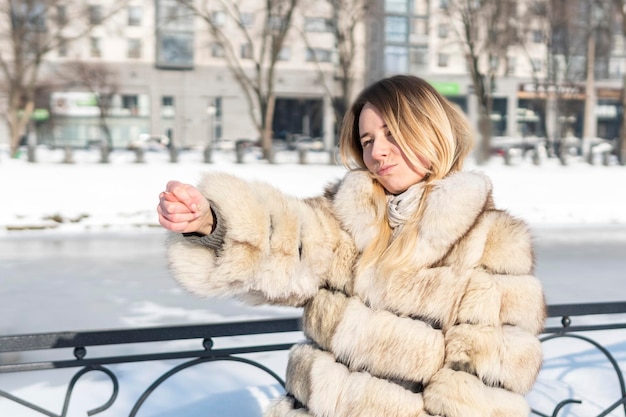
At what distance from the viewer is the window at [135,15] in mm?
42562

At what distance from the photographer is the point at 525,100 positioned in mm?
47844

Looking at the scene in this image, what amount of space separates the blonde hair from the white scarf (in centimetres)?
1

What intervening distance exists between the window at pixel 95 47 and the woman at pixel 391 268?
139 ft

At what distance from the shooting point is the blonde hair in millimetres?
1592

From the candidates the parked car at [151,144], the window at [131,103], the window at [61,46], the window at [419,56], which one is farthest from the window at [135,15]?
the window at [419,56]

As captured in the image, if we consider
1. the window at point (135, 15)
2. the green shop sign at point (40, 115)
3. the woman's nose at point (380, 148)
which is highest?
the window at point (135, 15)

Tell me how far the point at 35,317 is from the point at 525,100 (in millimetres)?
46529

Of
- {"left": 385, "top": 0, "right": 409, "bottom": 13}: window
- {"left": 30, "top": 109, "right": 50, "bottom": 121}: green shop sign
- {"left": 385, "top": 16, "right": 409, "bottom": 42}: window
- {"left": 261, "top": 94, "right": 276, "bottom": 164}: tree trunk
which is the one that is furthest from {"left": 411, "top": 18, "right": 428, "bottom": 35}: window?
{"left": 30, "top": 109, "right": 50, "bottom": 121}: green shop sign

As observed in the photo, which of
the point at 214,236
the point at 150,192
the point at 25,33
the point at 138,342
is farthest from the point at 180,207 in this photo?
the point at 25,33

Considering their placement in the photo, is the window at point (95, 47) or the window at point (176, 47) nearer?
the window at point (95, 47)

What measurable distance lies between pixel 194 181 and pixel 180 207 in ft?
11.9

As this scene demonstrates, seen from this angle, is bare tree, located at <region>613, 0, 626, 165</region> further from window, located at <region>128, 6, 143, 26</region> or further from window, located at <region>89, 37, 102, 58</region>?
window, located at <region>89, 37, 102, 58</region>

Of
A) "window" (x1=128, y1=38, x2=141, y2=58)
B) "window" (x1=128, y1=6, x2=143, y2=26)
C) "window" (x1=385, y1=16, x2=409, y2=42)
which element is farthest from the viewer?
"window" (x1=128, y1=38, x2=141, y2=58)

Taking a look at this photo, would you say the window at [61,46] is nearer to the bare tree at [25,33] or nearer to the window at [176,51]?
the bare tree at [25,33]
